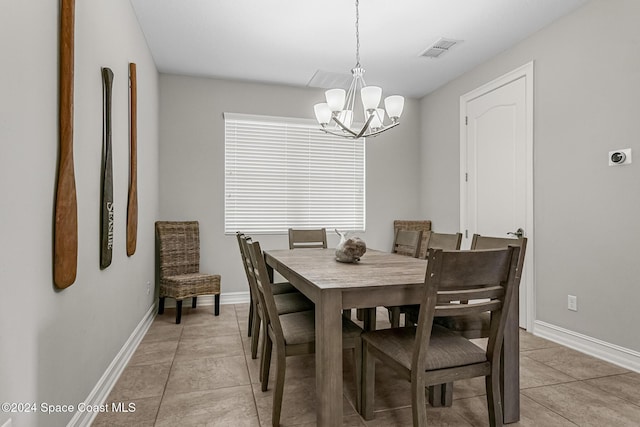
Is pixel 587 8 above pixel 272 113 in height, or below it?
above

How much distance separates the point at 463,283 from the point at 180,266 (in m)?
3.31

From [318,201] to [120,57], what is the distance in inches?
108

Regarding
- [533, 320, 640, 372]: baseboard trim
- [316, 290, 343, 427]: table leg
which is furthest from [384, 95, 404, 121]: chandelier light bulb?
[533, 320, 640, 372]: baseboard trim

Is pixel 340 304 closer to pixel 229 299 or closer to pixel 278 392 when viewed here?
pixel 278 392

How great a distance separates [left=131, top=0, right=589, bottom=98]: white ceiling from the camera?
2.87 meters

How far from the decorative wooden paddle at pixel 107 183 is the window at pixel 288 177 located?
2233mm

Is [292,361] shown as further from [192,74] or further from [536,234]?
[192,74]

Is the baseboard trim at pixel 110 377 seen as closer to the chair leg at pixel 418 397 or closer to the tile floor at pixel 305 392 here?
the tile floor at pixel 305 392

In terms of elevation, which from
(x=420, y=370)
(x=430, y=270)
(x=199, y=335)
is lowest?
(x=199, y=335)

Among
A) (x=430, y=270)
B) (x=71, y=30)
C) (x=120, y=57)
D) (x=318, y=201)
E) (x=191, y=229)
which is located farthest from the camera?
(x=318, y=201)

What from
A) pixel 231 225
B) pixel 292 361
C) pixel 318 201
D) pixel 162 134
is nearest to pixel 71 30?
pixel 292 361

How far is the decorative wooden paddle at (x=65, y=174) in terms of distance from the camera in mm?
1488

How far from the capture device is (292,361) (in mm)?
2592

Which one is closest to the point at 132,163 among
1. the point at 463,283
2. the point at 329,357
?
the point at 329,357
